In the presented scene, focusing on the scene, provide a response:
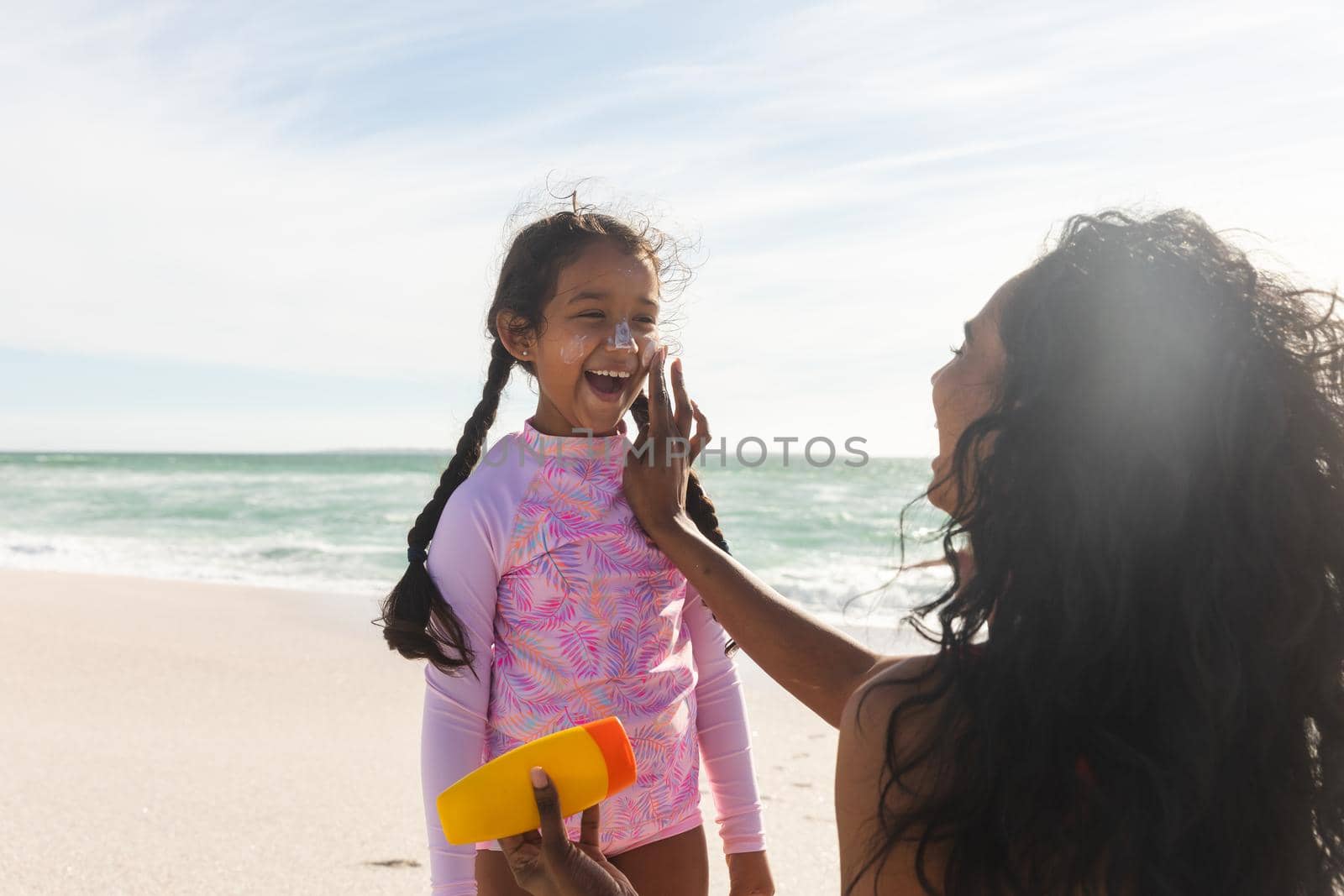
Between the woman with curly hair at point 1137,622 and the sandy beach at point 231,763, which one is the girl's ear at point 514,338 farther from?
the sandy beach at point 231,763

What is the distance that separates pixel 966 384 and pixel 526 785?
2.89 feet

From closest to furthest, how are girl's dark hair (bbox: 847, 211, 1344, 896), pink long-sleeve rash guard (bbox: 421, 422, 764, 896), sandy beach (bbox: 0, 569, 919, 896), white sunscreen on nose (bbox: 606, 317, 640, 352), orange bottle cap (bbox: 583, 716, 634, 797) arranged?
girl's dark hair (bbox: 847, 211, 1344, 896), orange bottle cap (bbox: 583, 716, 634, 797), pink long-sleeve rash guard (bbox: 421, 422, 764, 896), white sunscreen on nose (bbox: 606, 317, 640, 352), sandy beach (bbox: 0, 569, 919, 896)

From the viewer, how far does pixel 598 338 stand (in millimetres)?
2320

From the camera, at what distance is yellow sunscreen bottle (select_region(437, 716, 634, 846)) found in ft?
5.31

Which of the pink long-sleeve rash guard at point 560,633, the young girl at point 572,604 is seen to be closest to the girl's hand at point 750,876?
the young girl at point 572,604

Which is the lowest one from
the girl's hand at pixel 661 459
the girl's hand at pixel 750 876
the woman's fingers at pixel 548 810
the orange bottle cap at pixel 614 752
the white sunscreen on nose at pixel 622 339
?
the girl's hand at pixel 750 876

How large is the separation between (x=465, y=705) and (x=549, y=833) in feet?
2.07

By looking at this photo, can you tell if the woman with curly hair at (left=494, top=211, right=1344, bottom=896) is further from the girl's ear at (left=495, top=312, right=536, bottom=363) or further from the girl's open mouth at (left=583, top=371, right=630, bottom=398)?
the girl's ear at (left=495, top=312, right=536, bottom=363)

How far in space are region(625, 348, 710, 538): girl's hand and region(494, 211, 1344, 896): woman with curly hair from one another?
89 centimetres

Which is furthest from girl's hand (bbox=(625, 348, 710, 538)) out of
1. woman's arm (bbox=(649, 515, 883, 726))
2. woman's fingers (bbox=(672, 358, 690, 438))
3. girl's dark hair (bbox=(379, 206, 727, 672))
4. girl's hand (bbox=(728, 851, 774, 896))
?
girl's hand (bbox=(728, 851, 774, 896))

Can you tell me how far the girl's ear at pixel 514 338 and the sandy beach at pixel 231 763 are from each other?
7.42ft

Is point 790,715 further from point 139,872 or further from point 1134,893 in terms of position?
point 1134,893

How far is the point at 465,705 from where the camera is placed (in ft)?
7.14

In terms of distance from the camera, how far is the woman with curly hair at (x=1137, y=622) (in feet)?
4.16
